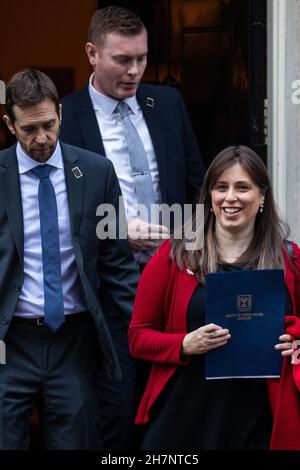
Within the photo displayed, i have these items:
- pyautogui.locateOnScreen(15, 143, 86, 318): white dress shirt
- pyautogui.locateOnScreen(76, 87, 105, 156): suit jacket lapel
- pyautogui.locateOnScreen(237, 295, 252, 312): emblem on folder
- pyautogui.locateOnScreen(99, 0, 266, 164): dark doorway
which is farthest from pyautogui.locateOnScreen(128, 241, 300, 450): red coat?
pyautogui.locateOnScreen(99, 0, 266, 164): dark doorway

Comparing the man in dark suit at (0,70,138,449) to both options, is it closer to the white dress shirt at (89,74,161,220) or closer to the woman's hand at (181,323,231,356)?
the woman's hand at (181,323,231,356)

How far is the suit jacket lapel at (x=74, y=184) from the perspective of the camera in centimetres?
495

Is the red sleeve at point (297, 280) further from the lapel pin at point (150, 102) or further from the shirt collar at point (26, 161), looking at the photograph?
the lapel pin at point (150, 102)

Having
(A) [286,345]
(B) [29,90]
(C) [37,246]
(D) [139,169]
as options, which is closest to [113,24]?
(D) [139,169]

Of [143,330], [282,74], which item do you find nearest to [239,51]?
[282,74]

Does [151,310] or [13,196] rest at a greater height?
[13,196]

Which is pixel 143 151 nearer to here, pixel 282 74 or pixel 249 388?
pixel 282 74

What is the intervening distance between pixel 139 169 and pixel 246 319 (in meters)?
1.28

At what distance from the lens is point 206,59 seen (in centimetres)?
755

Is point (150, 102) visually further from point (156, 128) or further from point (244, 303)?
point (244, 303)

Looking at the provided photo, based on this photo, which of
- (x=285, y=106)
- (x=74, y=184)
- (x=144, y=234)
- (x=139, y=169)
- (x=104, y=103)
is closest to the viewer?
(x=74, y=184)

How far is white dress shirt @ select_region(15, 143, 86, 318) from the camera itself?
488cm

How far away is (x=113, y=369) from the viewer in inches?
200

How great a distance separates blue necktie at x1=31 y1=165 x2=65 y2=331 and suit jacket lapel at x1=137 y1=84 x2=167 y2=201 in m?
0.92
